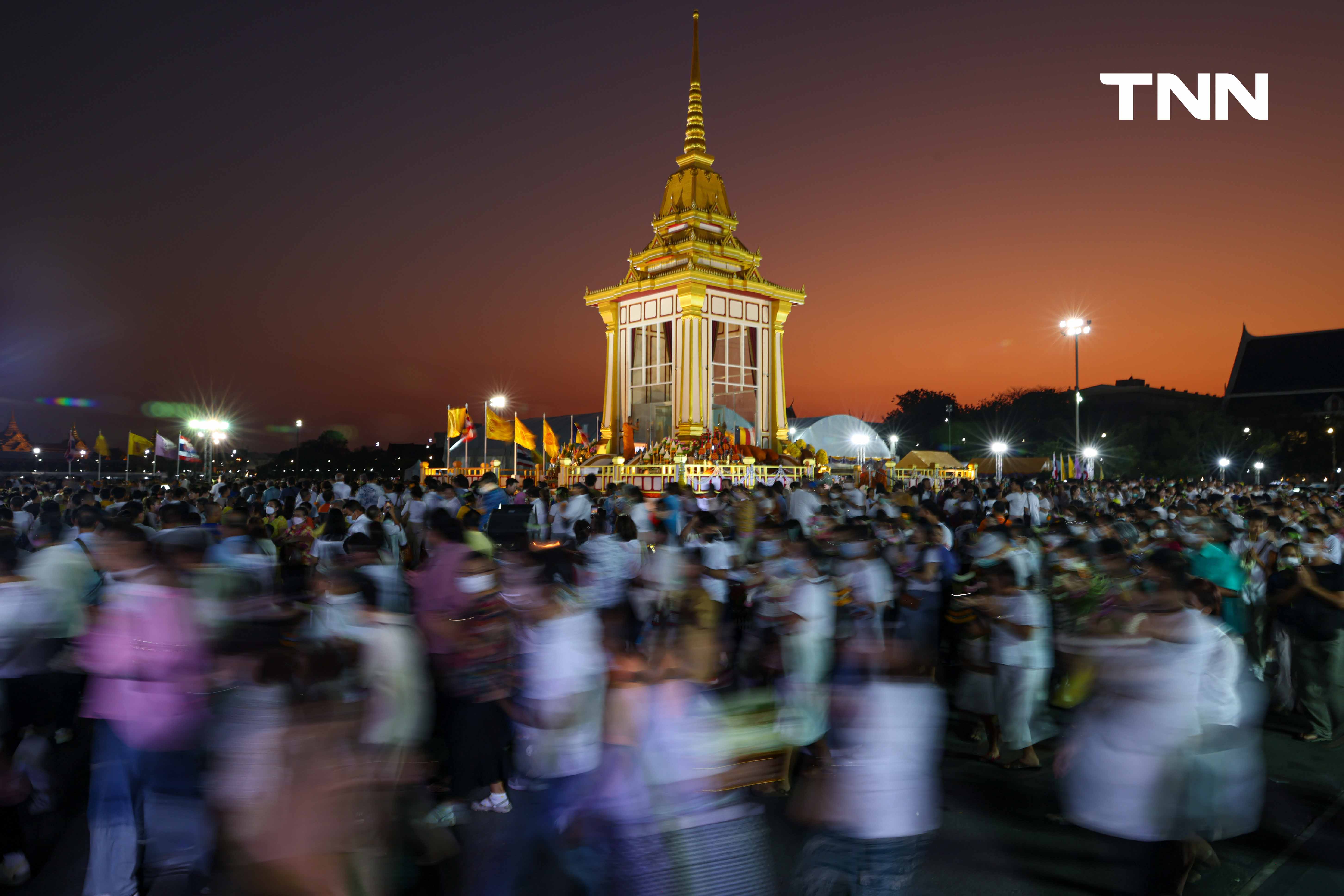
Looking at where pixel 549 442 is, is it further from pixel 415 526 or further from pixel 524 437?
pixel 415 526

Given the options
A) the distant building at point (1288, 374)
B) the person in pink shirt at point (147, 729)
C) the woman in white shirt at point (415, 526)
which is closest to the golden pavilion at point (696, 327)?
the woman in white shirt at point (415, 526)

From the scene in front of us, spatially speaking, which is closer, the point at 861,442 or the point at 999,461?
the point at 999,461

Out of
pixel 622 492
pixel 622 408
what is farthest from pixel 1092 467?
pixel 622 492

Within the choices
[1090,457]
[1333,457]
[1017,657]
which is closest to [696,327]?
[1017,657]

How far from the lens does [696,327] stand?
3161 centimetres

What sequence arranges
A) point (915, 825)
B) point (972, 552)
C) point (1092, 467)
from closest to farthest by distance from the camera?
point (915, 825)
point (972, 552)
point (1092, 467)

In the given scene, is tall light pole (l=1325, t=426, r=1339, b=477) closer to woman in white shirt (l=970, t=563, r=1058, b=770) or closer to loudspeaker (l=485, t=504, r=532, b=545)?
loudspeaker (l=485, t=504, r=532, b=545)

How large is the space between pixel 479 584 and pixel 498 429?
25.2 metres

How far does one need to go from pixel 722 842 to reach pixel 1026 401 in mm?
99016

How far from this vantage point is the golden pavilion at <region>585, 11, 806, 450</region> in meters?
31.9

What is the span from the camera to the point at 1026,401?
93.4 meters

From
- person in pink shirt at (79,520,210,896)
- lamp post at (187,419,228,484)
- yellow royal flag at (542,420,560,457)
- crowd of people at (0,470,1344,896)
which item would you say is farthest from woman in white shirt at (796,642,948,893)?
lamp post at (187,419,228,484)

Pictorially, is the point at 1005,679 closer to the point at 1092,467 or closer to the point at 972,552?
the point at 972,552

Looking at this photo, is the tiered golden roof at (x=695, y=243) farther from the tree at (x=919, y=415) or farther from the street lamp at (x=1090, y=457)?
the tree at (x=919, y=415)
